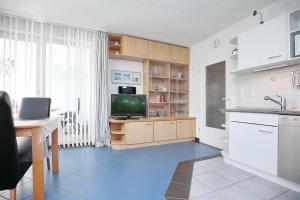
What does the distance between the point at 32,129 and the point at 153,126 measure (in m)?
2.77

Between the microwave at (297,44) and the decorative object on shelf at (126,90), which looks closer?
the microwave at (297,44)

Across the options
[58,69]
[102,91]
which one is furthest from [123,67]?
[58,69]

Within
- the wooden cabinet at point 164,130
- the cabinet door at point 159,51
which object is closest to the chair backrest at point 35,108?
the wooden cabinet at point 164,130

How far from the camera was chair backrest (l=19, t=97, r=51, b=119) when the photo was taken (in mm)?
2277

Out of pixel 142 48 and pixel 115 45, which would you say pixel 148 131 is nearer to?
pixel 142 48

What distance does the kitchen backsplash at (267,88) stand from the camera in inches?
92.4

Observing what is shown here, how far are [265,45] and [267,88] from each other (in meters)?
0.71

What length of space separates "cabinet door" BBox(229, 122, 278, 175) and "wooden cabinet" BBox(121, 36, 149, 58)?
101 inches

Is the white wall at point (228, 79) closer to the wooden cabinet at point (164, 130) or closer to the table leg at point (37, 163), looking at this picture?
the wooden cabinet at point (164, 130)

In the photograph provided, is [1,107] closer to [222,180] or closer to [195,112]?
[222,180]

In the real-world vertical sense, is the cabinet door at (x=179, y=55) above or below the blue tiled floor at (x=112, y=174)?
above

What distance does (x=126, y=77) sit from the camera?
4.28 meters

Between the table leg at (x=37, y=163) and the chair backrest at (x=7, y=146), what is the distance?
290 millimetres

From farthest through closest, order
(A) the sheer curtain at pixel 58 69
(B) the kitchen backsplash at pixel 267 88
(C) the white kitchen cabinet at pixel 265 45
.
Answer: (A) the sheer curtain at pixel 58 69 → (B) the kitchen backsplash at pixel 267 88 → (C) the white kitchen cabinet at pixel 265 45
